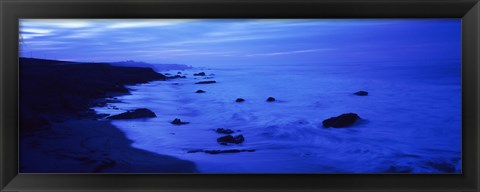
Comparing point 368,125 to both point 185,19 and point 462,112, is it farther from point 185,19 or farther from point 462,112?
point 185,19

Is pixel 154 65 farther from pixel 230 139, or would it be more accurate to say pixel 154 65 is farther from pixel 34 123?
pixel 34 123

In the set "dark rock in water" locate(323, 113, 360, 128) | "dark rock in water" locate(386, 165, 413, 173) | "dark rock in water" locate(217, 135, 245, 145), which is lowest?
"dark rock in water" locate(386, 165, 413, 173)

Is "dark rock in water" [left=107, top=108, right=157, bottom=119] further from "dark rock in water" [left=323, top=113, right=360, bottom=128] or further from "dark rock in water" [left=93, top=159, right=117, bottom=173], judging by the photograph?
"dark rock in water" [left=323, top=113, right=360, bottom=128]

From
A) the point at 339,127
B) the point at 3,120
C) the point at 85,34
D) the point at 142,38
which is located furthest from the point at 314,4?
the point at 3,120

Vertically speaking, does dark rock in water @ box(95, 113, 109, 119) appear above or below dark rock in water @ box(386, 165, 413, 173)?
above

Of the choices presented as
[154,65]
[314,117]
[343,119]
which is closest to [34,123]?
[154,65]

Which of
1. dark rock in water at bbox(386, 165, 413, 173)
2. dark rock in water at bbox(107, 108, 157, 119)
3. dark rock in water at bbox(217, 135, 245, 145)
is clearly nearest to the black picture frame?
dark rock in water at bbox(386, 165, 413, 173)

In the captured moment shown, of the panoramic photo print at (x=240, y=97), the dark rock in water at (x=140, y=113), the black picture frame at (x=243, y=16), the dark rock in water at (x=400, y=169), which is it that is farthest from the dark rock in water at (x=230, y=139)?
the dark rock in water at (x=400, y=169)
